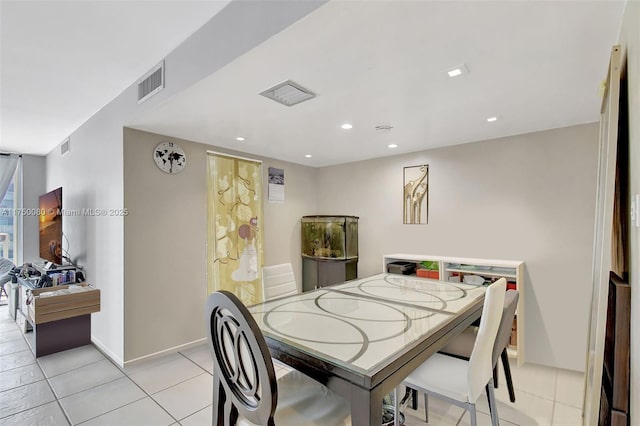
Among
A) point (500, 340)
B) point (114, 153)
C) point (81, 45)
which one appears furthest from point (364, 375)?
point (114, 153)

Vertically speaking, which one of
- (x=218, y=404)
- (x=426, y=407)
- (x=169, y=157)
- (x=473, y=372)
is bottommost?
(x=426, y=407)

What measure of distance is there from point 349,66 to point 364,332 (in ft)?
4.86

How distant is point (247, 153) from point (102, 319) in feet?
8.23

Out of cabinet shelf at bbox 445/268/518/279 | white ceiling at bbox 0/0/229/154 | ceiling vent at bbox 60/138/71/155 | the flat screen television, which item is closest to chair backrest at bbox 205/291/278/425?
white ceiling at bbox 0/0/229/154

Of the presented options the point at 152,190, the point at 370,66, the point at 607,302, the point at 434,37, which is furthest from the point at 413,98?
the point at 152,190

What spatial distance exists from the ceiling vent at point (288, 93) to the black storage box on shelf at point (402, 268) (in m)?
2.31

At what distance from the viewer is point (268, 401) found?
1139mm

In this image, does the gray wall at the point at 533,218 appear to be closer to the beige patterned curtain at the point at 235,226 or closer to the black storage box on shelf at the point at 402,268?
the black storage box on shelf at the point at 402,268

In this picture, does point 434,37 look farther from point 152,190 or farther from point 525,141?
point 152,190

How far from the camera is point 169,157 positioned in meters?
3.21

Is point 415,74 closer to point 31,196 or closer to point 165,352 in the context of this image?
point 165,352

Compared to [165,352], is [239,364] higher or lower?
higher

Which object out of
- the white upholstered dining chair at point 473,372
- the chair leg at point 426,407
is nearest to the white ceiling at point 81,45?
the white upholstered dining chair at point 473,372

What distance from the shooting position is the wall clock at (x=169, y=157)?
312 cm
